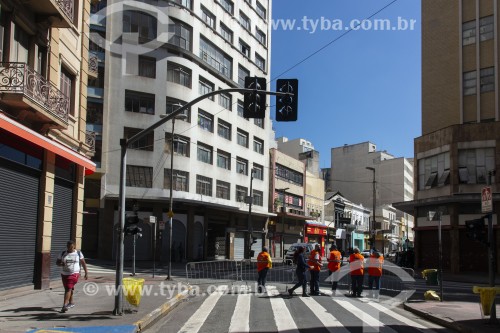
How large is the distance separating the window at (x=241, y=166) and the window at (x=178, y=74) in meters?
10.7

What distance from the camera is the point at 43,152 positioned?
656 inches

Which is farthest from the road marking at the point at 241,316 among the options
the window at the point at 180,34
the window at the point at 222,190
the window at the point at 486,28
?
the window at the point at 222,190

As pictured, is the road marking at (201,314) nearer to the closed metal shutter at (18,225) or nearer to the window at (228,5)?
the closed metal shutter at (18,225)

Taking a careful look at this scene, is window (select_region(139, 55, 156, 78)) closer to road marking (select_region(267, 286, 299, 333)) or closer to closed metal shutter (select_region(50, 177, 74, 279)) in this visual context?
closed metal shutter (select_region(50, 177, 74, 279))

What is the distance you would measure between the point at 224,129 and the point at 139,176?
11671mm

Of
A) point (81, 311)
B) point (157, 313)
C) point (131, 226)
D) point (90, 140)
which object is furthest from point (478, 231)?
point (90, 140)

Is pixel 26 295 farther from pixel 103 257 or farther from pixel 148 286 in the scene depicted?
pixel 103 257

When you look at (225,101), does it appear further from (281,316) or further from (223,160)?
(281,316)

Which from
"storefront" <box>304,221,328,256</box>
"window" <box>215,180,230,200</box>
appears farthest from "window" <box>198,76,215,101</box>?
"storefront" <box>304,221,328,256</box>

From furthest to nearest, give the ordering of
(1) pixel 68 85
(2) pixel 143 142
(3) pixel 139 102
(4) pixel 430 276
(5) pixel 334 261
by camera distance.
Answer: (3) pixel 139 102 → (2) pixel 143 142 → (4) pixel 430 276 → (1) pixel 68 85 → (5) pixel 334 261

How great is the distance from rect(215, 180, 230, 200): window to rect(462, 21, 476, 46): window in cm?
2318

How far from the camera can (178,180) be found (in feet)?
136

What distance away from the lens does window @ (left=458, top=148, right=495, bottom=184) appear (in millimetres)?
33938

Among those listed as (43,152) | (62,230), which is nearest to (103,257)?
(62,230)
